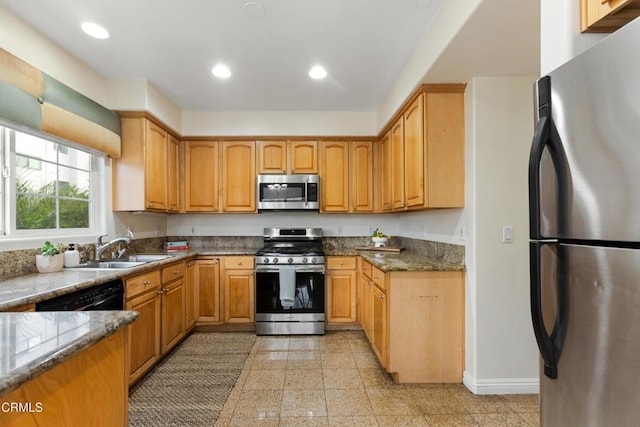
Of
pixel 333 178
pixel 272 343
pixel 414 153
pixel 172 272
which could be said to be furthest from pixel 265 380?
pixel 333 178

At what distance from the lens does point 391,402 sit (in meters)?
2.24

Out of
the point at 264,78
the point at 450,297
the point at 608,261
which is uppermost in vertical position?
the point at 264,78

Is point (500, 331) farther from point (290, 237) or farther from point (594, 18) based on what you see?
point (290, 237)

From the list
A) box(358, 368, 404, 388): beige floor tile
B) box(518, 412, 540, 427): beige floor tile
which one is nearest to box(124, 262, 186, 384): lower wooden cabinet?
box(358, 368, 404, 388): beige floor tile

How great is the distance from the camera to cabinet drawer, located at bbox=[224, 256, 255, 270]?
12.2ft

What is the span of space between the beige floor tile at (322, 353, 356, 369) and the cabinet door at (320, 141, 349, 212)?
1671 millimetres

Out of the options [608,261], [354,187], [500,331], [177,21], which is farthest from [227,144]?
[608,261]

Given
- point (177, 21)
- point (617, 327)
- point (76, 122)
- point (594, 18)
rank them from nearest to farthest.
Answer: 1. point (617, 327)
2. point (594, 18)
3. point (177, 21)
4. point (76, 122)

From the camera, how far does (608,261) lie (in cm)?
77

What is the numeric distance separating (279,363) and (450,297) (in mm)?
1566

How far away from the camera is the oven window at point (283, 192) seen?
3.88 metres

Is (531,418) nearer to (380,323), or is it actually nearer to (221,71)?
(380,323)

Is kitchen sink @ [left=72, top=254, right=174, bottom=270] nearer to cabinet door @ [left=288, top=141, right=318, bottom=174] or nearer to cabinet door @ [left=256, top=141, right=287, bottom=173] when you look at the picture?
cabinet door @ [left=256, top=141, right=287, bottom=173]

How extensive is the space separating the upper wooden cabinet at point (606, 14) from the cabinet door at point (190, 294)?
139 inches
